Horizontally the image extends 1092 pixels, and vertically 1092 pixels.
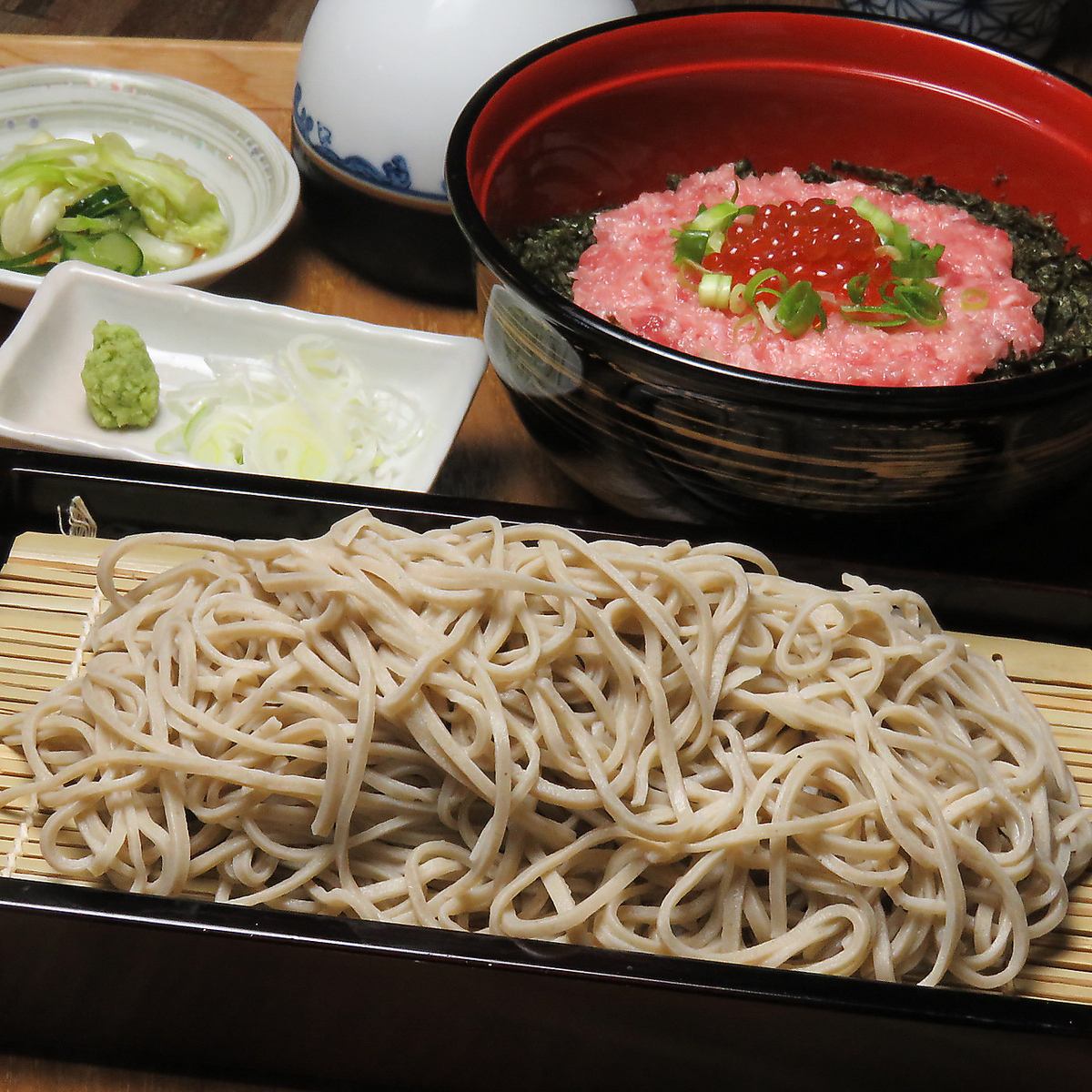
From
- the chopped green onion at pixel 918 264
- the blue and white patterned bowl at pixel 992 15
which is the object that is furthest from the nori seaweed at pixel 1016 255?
the blue and white patterned bowl at pixel 992 15

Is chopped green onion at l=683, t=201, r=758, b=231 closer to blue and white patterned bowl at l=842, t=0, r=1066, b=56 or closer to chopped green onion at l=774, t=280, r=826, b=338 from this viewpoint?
chopped green onion at l=774, t=280, r=826, b=338

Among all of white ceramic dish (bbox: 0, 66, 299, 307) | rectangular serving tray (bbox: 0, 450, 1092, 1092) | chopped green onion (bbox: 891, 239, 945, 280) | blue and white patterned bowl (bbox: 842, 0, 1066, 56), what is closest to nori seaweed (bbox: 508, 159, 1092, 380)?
chopped green onion (bbox: 891, 239, 945, 280)

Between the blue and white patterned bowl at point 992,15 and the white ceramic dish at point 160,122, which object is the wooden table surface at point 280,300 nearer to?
the white ceramic dish at point 160,122

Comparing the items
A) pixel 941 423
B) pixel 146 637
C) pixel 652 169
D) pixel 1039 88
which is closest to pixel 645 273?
pixel 652 169

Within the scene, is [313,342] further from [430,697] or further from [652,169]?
[430,697]

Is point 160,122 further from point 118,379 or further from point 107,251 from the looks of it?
point 118,379

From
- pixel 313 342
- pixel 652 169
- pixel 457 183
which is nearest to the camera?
pixel 457 183
